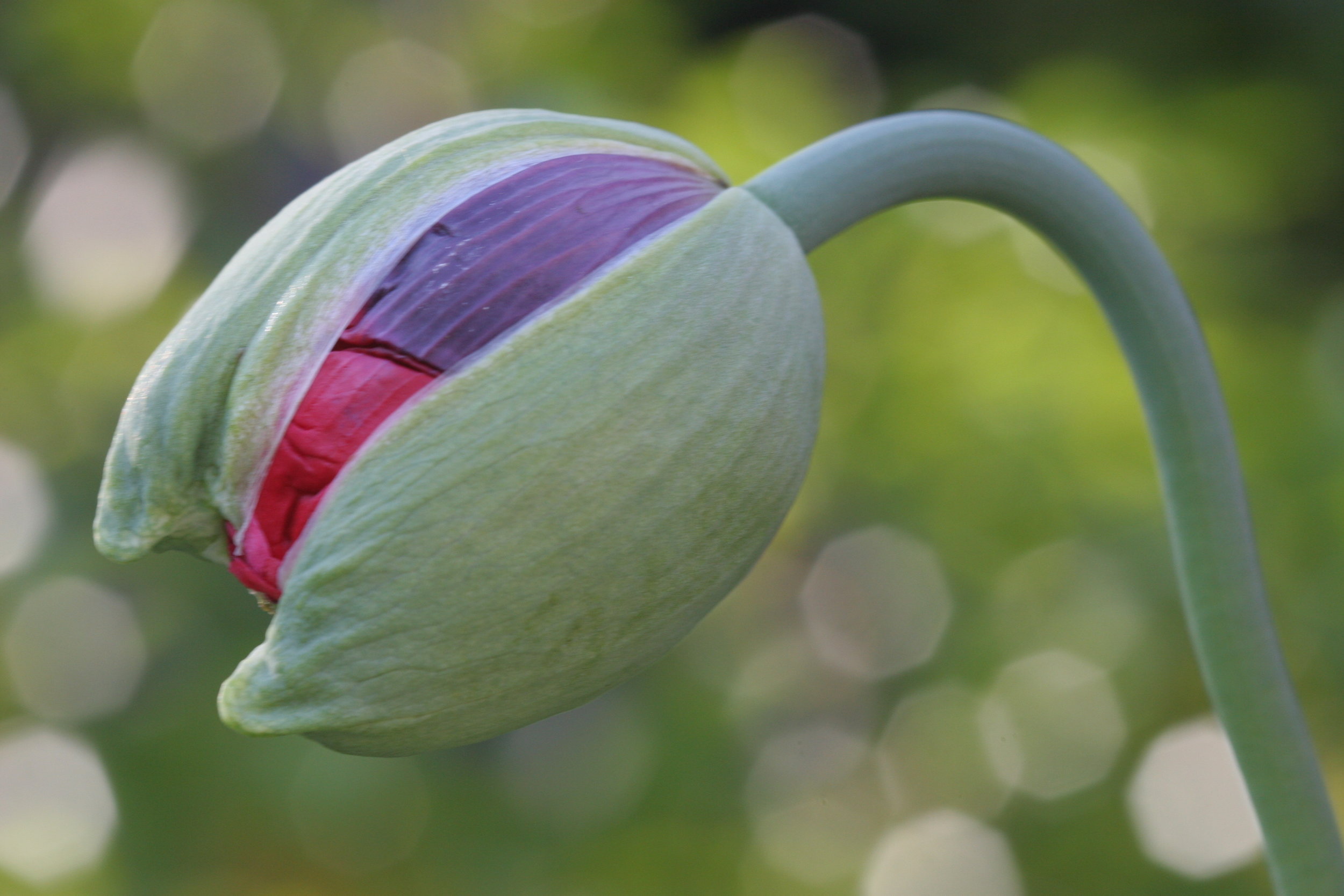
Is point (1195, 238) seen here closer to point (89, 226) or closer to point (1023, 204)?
point (1023, 204)

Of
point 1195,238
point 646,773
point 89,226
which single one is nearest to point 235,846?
point 646,773

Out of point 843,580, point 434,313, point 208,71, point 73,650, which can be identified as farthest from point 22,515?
point 434,313

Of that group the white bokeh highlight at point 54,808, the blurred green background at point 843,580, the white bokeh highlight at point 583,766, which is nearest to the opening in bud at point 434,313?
the blurred green background at point 843,580

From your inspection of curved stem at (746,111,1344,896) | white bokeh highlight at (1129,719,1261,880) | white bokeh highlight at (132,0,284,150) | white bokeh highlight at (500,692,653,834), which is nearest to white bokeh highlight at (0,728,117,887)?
white bokeh highlight at (500,692,653,834)

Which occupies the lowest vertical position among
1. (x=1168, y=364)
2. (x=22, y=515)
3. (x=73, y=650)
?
(x=73, y=650)

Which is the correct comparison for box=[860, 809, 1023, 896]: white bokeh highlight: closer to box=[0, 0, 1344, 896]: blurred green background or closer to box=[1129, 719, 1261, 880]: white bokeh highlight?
box=[0, 0, 1344, 896]: blurred green background

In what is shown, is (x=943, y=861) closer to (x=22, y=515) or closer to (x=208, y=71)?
(x=22, y=515)
